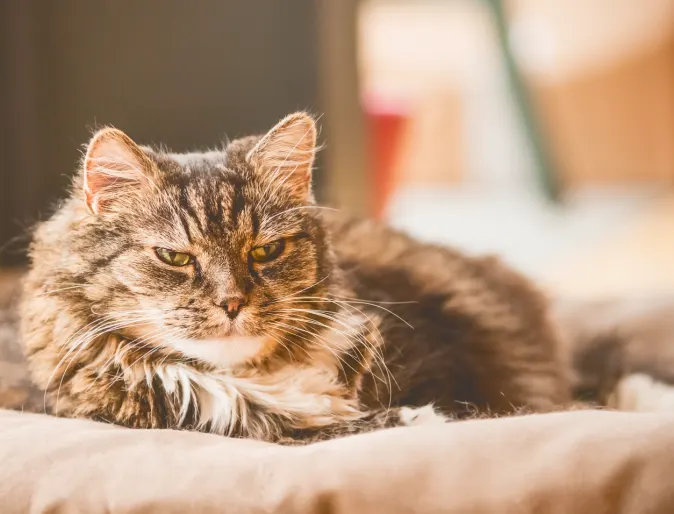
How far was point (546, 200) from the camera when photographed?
4695mm

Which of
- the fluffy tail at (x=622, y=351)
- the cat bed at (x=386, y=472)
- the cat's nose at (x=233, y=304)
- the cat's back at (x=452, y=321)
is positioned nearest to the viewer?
the cat bed at (x=386, y=472)

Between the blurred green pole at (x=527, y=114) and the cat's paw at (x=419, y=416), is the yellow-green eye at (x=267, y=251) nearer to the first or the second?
the cat's paw at (x=419, y=416)

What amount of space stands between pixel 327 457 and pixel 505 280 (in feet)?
3.01

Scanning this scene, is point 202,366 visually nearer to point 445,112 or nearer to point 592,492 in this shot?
point 592,492

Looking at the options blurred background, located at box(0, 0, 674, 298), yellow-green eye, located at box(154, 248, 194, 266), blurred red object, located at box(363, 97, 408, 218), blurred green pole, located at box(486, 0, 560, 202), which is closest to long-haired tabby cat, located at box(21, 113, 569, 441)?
yellow-green eye, located at box(154, 248, 194, 266)

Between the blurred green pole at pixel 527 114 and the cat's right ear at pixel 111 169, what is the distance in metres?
3.10

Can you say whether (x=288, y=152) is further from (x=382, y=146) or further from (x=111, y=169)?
(x=382, y=146)

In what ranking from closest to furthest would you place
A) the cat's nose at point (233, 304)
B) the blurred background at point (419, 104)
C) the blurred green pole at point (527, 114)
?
the cat's nose at point (233, 304) < the blurred background at point (419, 104) < the blurred green pole at point (527, 114)

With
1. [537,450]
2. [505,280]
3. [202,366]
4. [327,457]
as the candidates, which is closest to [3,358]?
[202,366]

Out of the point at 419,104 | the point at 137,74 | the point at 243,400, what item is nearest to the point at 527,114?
the point at 419,104

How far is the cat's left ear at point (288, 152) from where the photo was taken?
38.6 inches

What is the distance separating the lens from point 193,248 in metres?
0.92

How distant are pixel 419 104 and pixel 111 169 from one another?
3.79 meters

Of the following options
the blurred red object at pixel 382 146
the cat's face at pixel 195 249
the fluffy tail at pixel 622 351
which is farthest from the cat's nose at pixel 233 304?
the blurred red object at pixel 382 146
